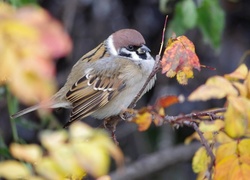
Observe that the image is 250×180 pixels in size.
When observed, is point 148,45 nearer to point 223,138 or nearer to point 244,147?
point 223,138

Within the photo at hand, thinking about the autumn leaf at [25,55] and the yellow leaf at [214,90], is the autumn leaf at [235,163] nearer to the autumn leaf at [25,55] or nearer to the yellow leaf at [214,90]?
the yellow leaf at [214,90]

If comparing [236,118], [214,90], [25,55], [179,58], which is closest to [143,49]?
[179,58]

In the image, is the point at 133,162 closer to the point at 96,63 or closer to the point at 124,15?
the point at 124,15

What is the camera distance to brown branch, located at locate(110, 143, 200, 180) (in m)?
5.09

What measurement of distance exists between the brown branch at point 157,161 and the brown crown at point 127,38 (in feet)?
5.35

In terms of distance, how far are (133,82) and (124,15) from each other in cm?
179

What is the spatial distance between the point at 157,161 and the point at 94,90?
→ 1.72 metres

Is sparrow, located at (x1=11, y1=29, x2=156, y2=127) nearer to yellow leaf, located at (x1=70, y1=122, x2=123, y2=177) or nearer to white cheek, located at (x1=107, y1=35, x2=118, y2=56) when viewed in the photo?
white cheek, located at (x1=107, y1=35, x2=118, y2=56)

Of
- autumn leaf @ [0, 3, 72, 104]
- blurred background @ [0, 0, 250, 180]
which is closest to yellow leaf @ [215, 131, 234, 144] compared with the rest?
autumn leaf @ [0, 3, 72, 104]

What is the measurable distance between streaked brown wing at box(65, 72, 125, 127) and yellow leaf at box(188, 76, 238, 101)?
1.63 metres

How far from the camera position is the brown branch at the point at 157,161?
16.7 feet

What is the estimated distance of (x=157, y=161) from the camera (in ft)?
16.9

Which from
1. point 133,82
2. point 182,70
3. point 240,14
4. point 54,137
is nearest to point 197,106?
point 240,14

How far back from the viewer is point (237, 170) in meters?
2.15
